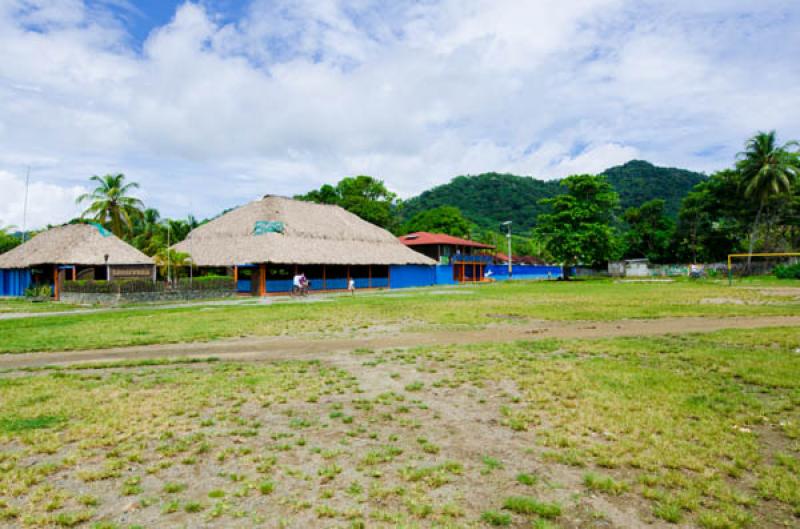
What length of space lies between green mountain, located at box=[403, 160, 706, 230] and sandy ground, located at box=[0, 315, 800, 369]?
80425 millimetres

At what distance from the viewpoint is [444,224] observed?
251 feet

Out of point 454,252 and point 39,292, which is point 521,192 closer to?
point 454,252

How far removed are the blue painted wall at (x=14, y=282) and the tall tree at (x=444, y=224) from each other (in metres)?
50.2

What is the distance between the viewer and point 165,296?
29.9 m

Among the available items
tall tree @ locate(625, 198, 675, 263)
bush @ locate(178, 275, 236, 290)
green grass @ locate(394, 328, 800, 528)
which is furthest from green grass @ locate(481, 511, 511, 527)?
tall tree @ locate(625, 198, 675, 263)

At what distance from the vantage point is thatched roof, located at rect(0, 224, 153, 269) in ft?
107

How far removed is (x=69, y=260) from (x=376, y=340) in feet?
91.4

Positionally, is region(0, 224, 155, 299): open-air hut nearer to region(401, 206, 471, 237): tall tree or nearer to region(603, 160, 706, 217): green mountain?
region(401, 206, 471, 237): tall tree

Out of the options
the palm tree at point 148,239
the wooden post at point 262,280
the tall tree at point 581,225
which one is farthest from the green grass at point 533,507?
the tall tree at point 581,225

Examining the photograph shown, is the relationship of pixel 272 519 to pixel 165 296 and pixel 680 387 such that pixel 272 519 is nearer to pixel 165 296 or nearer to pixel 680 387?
pixel 680 387

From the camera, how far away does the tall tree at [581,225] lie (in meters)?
55.2

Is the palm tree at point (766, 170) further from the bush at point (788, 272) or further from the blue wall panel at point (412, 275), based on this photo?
the blue wall panel at point (412, 275)

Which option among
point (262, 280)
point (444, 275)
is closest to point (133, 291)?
point (262, 280)

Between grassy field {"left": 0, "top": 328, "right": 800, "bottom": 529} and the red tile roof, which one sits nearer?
grassy field {"left": 0, "top": 328, "right": 800, "bottom": 529}
